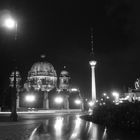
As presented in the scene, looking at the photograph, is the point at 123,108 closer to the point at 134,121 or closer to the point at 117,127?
the point at 117,127

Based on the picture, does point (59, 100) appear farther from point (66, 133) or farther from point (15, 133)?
point (15, 133)

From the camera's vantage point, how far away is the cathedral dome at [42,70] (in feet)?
454

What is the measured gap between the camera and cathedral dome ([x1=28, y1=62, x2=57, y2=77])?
138500 mm

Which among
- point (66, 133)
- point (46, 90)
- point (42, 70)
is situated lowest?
point (66, 133)

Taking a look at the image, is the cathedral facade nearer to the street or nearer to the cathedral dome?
the cathedral dome

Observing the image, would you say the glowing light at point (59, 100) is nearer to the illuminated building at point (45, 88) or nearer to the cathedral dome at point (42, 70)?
the illuminated building at point (45, 88)

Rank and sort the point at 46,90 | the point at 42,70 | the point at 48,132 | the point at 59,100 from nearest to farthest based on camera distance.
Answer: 1. the point at 48,132
2. the point at 59,100
3. the point at 46,90
4. the point at 42,70

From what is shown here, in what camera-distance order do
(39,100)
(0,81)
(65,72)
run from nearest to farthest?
(0,81), (39,100), (65,72)

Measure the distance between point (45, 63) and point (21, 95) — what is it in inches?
1079

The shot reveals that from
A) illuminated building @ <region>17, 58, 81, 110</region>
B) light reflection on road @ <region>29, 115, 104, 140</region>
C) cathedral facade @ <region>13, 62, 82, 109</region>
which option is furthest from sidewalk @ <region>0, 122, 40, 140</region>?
illuminated building @ <region>17, 58, 81, 110</region>

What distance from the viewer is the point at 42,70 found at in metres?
140

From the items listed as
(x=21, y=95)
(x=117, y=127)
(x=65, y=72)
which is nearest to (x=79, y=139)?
(x=117, y=127)

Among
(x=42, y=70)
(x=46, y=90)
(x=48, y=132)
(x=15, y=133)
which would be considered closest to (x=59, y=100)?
(x=46, y=90)

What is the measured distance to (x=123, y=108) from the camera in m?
20.0
